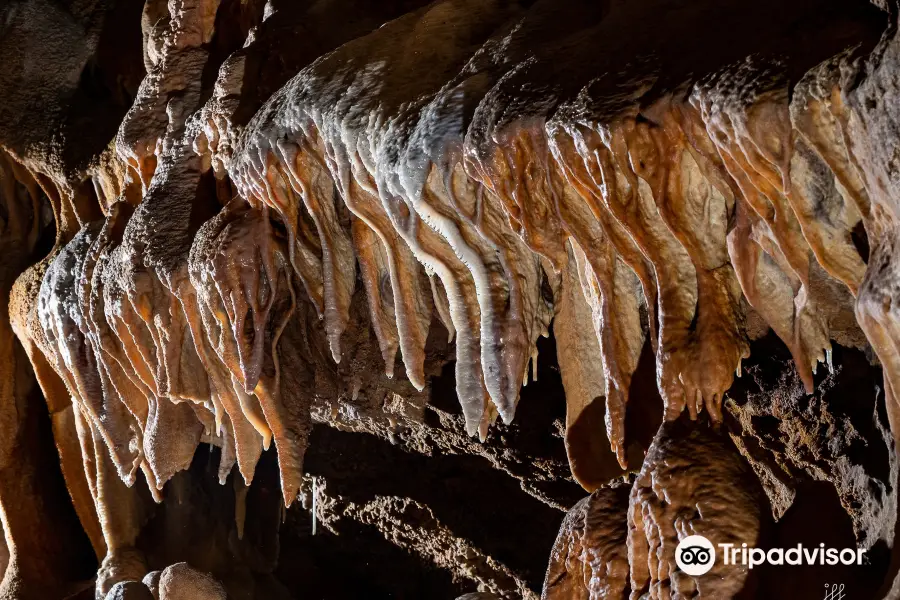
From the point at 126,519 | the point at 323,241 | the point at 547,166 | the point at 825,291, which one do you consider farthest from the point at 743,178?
the point at 126,519

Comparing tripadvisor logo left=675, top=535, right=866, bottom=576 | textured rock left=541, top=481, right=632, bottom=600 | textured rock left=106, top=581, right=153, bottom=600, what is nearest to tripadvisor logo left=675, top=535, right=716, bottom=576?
tripadvisor logo left=675, top=535, right=866, bottom=576

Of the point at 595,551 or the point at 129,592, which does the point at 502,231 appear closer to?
the point at 595,551

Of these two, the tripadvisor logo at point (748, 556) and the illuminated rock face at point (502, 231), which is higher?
the illuminated rock face at point (502, 231)

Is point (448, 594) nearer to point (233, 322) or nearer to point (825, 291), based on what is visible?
point (233, 322)

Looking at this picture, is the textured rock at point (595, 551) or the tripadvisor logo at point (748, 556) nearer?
the tripadvisor logo at point (748, 556)

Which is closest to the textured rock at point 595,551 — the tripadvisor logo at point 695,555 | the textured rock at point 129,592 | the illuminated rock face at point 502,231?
the illuminated rock face at point 502,231

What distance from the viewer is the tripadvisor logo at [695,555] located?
67.6 inches

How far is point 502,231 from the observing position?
6.56 feet

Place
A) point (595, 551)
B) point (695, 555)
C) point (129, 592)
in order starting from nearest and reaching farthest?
1. point (695, 555)
2. point (595, 551)
3. point (129, 592)

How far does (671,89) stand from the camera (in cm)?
160

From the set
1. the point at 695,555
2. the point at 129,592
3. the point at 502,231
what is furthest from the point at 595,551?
the point at 129,592

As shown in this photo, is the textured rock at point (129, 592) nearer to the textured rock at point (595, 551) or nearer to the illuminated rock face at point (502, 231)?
the illuminated rock face at point (502, 231)

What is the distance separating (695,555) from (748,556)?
0.32 feet

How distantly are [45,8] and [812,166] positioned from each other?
3497 mm
